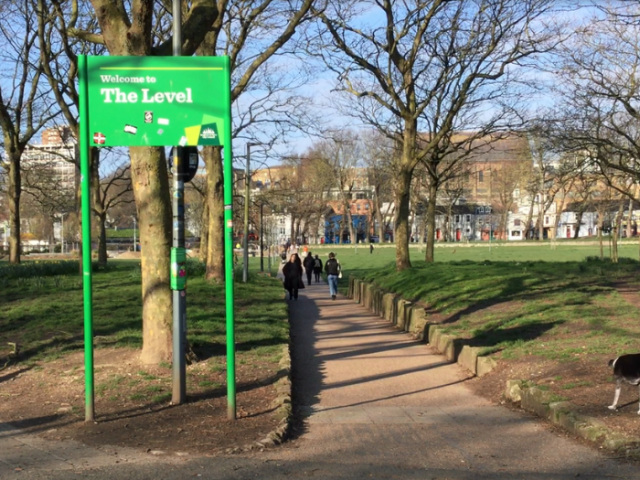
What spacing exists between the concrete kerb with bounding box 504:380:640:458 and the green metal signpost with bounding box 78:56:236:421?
328cm

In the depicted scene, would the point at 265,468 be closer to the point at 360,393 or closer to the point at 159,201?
the point at 360,393

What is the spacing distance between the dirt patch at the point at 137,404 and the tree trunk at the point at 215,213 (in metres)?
10.0

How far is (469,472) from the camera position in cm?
589

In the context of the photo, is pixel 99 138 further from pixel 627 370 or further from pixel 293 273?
pixel 293 273

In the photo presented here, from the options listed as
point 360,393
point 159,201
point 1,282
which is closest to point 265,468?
point 360,393

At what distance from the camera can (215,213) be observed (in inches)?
801

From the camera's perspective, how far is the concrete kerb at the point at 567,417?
6297 millimetres

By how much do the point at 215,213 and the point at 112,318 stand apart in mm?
7244

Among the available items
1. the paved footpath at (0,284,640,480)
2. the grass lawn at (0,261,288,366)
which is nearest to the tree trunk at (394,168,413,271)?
the grass lawn at (0,261,288,366)

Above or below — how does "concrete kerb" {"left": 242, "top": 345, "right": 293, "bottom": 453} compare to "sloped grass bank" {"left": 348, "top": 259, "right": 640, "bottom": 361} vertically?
below

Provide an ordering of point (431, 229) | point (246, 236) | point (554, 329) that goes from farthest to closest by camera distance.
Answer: point (431, 229), point (246, 236), point (554, 329)

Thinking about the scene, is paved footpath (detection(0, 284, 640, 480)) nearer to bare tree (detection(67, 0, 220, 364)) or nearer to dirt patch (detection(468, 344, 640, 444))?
dirt patch (detection(468, 344, 640, 444))

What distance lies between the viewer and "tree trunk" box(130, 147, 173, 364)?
31.1 ft

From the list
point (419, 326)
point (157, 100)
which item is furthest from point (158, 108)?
point (419, 326)
